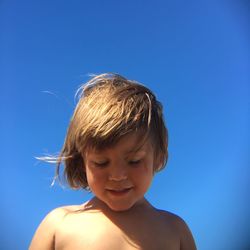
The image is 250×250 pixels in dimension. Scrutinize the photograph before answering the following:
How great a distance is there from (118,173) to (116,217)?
25 centimetres

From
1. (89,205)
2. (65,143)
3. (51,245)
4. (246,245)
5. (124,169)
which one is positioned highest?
(65,143)

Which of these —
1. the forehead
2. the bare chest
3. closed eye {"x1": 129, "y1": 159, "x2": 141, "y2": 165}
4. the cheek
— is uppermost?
the forehead

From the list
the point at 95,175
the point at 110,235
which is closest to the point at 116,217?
the point at 110,235

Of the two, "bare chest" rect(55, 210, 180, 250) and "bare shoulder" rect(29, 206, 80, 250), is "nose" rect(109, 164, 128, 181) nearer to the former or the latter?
"bare chest" rect(55, 210, 180, 250)

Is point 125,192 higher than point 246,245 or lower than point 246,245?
higher

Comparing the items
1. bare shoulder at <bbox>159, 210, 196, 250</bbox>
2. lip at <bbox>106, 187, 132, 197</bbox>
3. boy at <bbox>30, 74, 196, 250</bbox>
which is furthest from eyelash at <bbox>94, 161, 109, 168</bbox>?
bare shoulder at <bbox>159, 210, 196, 250</bbox>

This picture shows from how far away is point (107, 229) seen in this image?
1236mm

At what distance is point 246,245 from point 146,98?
141 inches

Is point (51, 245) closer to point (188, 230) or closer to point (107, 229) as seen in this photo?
point (107, 229)

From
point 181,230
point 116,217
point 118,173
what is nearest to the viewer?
point 118,173

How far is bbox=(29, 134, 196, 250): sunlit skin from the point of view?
46.1 inches

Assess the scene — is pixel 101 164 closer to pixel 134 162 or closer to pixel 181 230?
pixel 134 162

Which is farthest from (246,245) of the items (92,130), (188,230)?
(92,130)

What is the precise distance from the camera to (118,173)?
1.14 metres
